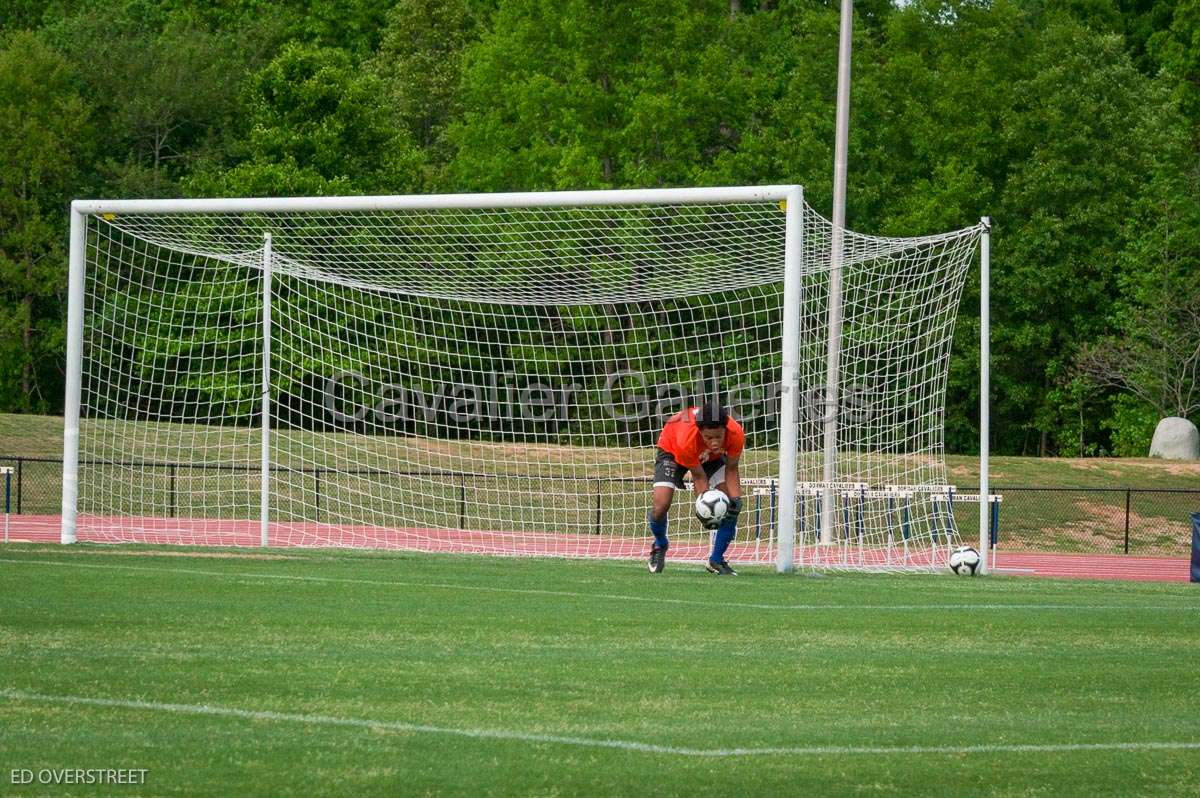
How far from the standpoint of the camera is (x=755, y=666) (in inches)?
327

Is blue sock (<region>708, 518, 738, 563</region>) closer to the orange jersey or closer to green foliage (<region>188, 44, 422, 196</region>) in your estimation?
the orange jersey

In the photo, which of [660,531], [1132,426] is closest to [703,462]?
[660,531]

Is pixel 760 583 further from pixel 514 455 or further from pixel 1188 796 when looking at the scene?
pixel 514 455

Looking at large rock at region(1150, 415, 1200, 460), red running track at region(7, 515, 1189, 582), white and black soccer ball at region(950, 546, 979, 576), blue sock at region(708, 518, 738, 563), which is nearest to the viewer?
blue sock at region(708, 518, 738, 563)

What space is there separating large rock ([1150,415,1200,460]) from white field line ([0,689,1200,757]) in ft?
116

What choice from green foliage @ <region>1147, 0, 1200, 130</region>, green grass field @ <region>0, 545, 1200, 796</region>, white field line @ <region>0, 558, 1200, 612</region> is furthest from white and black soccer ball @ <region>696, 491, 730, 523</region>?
green foliage @ <region>1147, 0, 1200, 130</region>

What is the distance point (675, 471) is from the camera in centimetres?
1502

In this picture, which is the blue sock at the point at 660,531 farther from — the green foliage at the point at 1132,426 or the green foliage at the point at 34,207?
the green foliage at the point at 34,207

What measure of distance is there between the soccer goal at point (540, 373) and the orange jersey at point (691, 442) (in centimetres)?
57

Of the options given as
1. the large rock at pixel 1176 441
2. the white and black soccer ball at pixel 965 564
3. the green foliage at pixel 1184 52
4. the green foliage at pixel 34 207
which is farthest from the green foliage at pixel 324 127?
the white and black soccer ball at pixel 965 564

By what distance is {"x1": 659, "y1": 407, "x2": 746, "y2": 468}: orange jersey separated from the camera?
48.5 feet

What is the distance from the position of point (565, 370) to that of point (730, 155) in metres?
15.3

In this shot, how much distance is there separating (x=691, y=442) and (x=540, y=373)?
15.1 m

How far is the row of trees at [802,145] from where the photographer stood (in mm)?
45812
